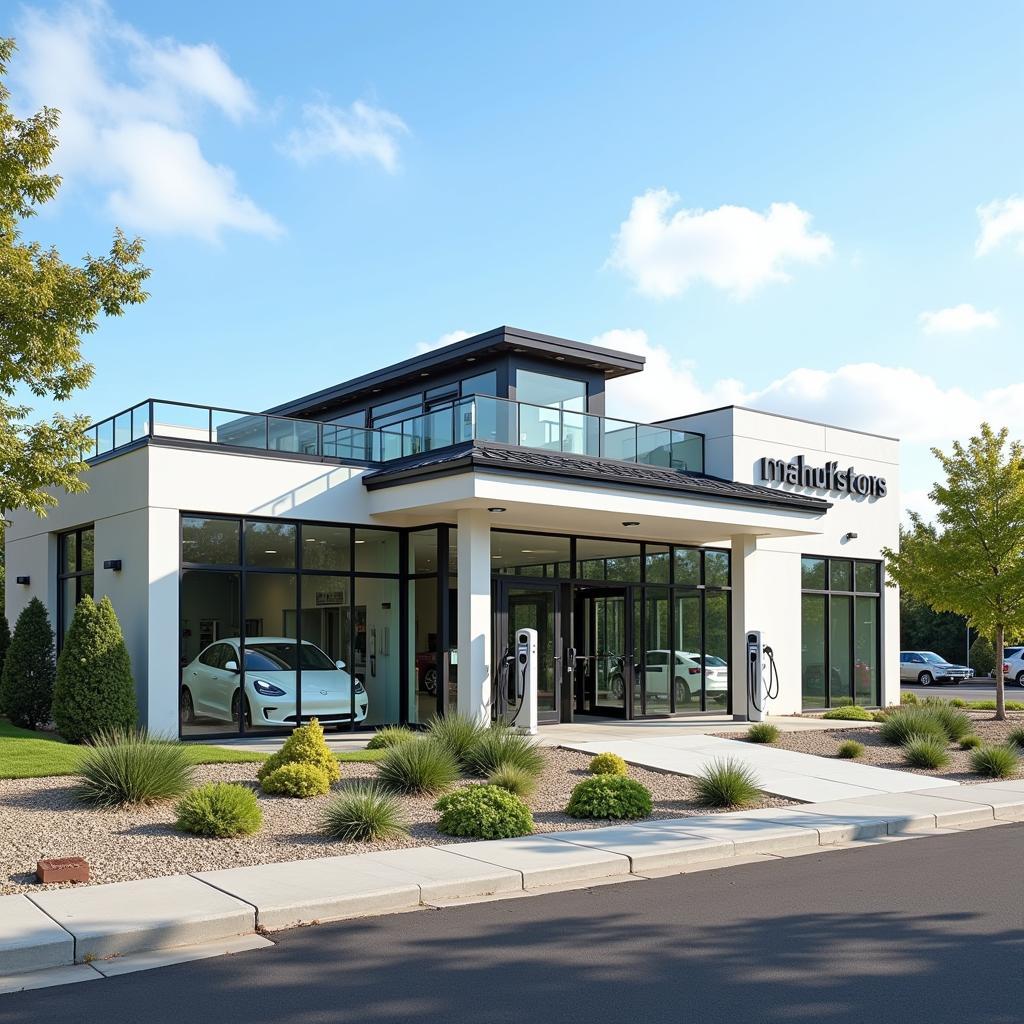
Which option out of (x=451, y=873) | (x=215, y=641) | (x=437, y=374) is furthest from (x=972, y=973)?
(x=437, y=374)

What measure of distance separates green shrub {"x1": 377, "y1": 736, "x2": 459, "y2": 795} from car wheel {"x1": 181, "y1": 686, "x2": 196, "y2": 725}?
214 inches

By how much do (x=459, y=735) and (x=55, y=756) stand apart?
189 inches

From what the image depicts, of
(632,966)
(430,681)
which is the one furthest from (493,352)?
(632,966)

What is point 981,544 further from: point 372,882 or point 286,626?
point 372,882

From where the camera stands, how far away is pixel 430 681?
21.4 m

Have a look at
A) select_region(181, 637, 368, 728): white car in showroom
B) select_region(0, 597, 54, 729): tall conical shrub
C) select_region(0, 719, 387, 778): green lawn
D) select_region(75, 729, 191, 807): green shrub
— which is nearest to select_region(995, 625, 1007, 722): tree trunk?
select_region(181, 637, 368, 728): white car in showroom

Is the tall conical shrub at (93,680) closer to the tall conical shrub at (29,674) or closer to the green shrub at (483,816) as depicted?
the tall conical shrub at (29,674)

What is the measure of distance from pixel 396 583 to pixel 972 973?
14.0 meters

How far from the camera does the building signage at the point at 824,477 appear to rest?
77.6ft

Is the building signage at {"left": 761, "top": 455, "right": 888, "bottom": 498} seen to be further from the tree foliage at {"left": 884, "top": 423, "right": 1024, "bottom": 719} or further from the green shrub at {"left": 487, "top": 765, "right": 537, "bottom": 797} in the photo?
the green shrub at {"left": 487, "top": 765, "right": 537, "bottom": 797}

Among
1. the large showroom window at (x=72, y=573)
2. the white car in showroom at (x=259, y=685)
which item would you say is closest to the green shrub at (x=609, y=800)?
the white car in showroom at (x=259, y=685)

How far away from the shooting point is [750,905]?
8125mm

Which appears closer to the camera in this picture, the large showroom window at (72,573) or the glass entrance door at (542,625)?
the large showroom window at (72,573)

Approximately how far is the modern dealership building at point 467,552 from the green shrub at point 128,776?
212 inches
